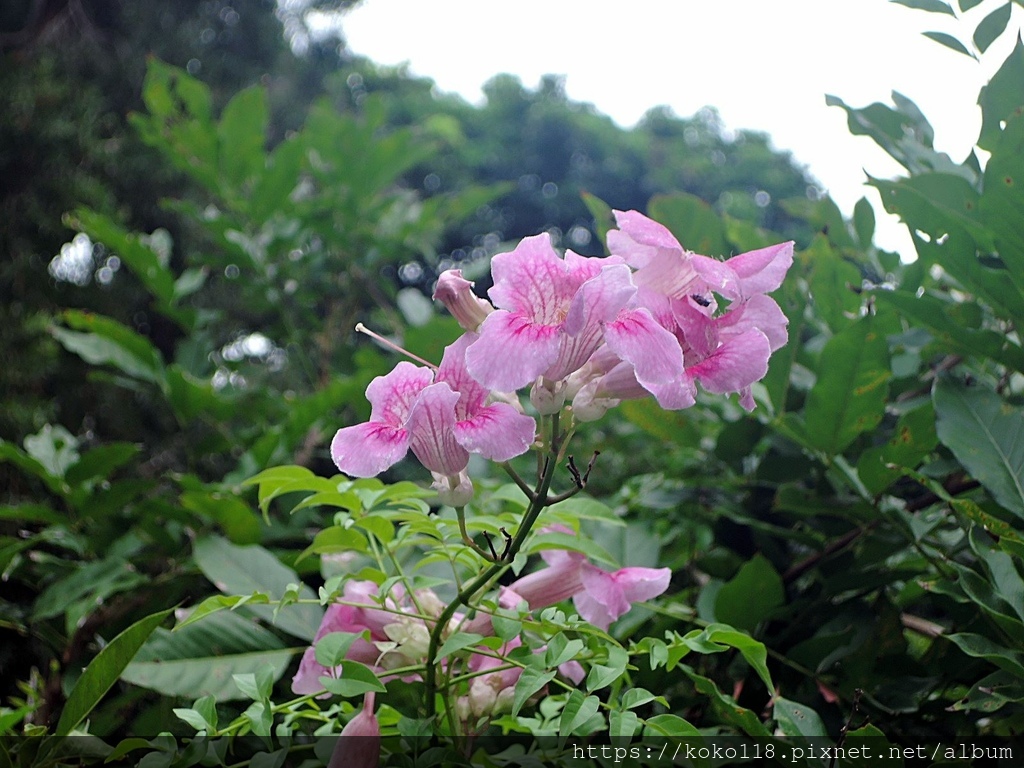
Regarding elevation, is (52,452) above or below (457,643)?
below

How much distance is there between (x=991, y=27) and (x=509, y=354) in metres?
0.58

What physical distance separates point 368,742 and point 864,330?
0.46 metres

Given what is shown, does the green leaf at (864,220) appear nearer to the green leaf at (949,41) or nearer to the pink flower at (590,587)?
the green leaf at (949,41)

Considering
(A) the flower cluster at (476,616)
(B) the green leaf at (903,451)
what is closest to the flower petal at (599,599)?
(A) the flower cluster at (476,616)

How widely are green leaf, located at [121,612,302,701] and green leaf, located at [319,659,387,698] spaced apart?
174 mm

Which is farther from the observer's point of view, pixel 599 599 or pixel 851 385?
pixel 851 385

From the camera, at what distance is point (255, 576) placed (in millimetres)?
640

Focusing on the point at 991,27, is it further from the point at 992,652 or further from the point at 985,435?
the point at 992,652

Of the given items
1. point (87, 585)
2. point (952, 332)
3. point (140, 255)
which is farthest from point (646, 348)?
point (140, 255)

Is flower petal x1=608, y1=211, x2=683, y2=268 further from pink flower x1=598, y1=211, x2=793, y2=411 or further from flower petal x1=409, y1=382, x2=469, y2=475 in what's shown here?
flower petal x1=409, y1=382, x2=469, y2=475

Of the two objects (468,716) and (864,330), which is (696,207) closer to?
(864,330)

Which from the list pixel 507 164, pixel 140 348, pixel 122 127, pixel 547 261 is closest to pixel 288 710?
pixel 547 261

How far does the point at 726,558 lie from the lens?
2.24 feet

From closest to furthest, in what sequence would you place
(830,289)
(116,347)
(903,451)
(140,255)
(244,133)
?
(903,451) → (830,289) → (116,347) → (140,255) → (244,133)
